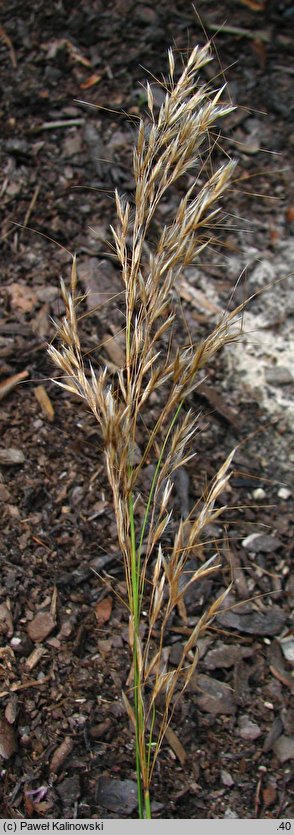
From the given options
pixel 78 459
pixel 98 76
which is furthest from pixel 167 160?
pixel 98 76

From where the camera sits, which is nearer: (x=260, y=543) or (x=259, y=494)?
(x=260, y=543)

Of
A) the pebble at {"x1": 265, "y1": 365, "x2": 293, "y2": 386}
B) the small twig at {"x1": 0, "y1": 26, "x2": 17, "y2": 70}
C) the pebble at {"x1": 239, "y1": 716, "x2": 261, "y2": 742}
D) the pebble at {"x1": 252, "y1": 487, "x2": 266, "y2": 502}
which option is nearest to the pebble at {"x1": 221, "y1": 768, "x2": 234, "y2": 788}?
the pebble at {"x1": 239, "y1": 716, "x2": 261, "y2": 742}

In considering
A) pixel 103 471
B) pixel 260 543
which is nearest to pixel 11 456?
pixel 103 471

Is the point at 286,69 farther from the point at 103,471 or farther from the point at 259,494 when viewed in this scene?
the point at 103,471

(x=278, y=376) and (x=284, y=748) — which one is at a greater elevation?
(x=278, y=376)

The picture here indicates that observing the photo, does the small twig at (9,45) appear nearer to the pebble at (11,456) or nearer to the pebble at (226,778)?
the pebble at (11,456)

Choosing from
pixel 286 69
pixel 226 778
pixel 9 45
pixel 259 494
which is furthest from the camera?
pixel 286 69

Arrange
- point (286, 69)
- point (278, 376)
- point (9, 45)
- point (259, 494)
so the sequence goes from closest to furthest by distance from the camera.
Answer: point (259, 494) → point (278, 376) → point (9, 45) → point (286, 69)

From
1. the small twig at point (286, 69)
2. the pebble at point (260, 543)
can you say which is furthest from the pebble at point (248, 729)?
the small twig at point (286, 69)

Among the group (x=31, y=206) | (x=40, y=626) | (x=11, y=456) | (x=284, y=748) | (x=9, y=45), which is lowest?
(x=284, y=748)
